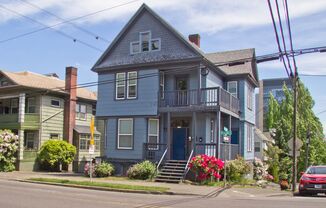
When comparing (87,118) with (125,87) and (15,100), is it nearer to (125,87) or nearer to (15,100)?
(15,100)

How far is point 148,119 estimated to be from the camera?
27.1 metres

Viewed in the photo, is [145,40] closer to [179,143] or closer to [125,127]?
[125,127]

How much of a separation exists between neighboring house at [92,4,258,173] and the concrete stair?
93cm

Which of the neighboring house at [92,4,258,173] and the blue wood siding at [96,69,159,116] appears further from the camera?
the blue wood siding at [96,69,159,116]

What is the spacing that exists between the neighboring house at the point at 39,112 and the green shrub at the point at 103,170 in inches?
306

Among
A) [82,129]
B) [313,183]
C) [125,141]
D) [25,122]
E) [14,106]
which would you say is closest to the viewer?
[313,183]

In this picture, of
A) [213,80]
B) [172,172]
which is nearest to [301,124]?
[213,80]

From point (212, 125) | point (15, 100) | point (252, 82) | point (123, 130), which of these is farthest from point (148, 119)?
point (15, 100)

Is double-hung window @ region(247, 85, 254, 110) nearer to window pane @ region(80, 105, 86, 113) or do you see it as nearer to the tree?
the tree

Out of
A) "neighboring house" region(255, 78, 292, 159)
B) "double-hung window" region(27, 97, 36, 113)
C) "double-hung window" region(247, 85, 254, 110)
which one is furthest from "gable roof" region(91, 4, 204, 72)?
"neighboring house" region(255, 78, 292, 159)

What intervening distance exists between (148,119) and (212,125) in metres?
4.28

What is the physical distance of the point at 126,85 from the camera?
2795 cm

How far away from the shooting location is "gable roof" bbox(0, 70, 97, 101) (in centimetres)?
3464

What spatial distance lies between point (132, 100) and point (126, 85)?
1160mm
